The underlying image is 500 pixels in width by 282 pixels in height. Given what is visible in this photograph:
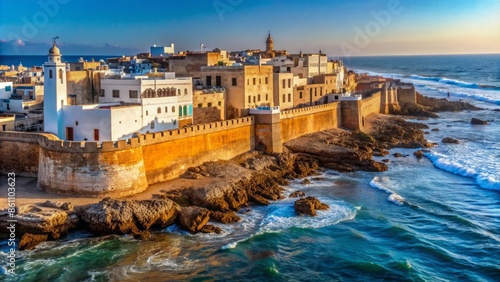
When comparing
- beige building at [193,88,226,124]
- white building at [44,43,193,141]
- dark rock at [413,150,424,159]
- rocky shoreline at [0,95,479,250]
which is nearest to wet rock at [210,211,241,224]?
rocky shoreline at [0,95,479,250]

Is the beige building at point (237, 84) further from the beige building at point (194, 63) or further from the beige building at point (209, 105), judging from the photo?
the beige building at point (194, 63)

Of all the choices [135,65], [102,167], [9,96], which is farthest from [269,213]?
[135,65]

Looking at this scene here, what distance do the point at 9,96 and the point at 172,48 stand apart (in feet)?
88.4

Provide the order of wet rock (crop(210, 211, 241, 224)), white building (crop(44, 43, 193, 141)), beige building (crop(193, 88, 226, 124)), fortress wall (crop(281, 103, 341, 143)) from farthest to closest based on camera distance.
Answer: fortress wall (crop(281, 103, 341, 143)), beige building (crop(193, 88, 226, 124)), white building (crop(44, 43, 193, 141)), wet rock (crop(210, 211, 241, 224))

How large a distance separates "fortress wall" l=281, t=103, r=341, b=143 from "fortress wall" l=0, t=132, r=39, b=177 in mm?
15911

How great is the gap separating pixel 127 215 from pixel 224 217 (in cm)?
417

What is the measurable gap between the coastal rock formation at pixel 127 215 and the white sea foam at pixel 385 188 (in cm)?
1123

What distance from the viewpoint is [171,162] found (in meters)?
26.9

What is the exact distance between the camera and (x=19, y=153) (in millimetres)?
26469

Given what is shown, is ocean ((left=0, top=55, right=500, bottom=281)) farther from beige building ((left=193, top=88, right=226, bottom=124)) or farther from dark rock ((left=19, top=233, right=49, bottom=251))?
beige building ((left=193, top=88, right=226, bottom=124))

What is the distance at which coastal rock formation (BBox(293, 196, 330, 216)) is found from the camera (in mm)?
24000

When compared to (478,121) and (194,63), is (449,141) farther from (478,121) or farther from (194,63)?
(194,63)

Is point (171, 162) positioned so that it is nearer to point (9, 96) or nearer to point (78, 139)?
point (78, 139)

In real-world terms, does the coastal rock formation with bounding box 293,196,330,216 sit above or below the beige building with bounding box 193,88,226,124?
below
